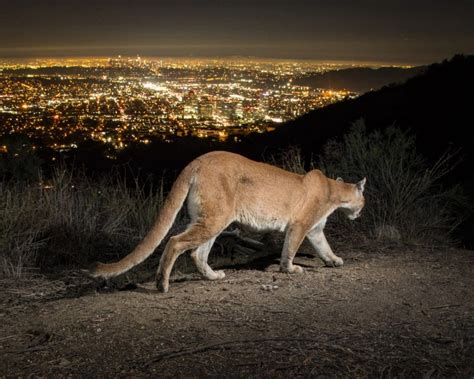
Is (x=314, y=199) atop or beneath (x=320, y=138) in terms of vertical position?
atop

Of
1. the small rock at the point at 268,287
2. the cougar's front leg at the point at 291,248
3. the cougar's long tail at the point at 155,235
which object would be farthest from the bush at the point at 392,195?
the cougar's long tail at the point at 155,235

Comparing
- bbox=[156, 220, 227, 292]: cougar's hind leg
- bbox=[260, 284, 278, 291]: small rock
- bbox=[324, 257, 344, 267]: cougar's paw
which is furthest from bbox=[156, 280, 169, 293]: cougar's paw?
bbox=[324, 257, 344, 267]: cougar's paw

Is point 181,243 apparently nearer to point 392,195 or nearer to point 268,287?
point 268,287

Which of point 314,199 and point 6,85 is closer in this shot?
point 314,199

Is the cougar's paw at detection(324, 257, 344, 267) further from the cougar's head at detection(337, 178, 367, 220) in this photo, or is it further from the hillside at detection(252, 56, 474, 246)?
the hillside at detection(252, 56, 474, 246)

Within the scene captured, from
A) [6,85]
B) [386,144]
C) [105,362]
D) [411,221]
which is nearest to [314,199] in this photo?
[411,221]

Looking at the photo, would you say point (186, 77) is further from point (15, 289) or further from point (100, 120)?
point (15, 289)

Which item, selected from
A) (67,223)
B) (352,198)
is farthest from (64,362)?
(352,198)
